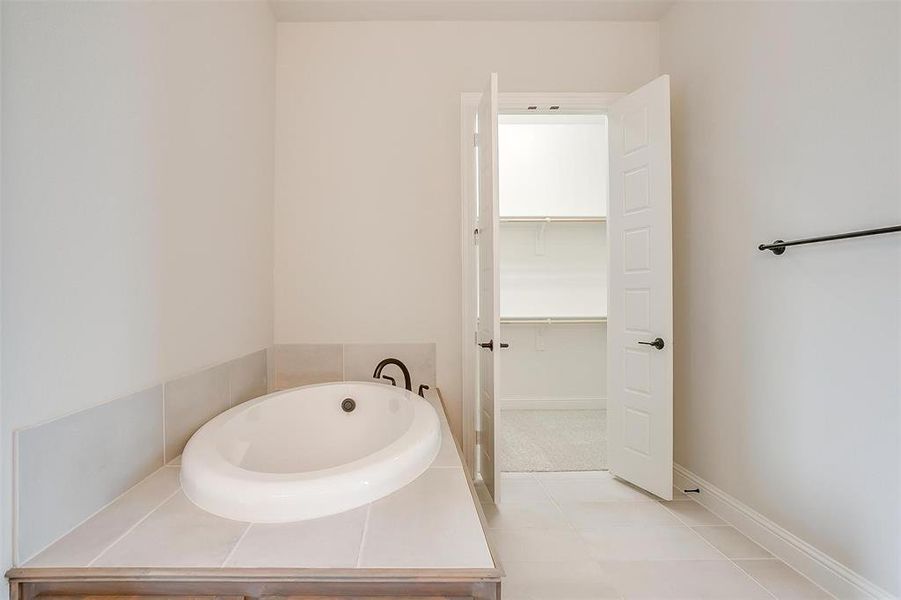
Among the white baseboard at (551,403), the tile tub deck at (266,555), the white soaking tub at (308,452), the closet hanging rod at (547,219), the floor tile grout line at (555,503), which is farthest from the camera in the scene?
the white baseboard at (551,403)

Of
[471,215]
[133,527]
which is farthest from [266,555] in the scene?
[471,215]

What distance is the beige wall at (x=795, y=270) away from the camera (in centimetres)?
144

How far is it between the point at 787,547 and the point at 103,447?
92.9 inches

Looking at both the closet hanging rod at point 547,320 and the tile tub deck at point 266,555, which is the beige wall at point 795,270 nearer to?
the tile tub deck at point 266,555

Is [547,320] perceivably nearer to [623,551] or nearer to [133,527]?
[623,551]

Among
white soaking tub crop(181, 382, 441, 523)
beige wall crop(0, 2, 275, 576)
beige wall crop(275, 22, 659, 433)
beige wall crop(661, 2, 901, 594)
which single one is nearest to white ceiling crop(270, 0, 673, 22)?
beige wall crop(275, 22, 659, 433)

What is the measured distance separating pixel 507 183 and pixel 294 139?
2208 millimetres

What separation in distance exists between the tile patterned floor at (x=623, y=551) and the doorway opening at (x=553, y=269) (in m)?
1.85

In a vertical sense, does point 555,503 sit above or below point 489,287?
below

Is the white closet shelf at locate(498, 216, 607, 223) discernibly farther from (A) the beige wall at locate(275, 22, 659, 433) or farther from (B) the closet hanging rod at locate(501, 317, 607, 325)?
(A) the beige wall at locate(275, 22, 659, 433)

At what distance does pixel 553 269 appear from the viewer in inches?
169

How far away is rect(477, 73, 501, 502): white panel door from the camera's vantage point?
216 centimetres

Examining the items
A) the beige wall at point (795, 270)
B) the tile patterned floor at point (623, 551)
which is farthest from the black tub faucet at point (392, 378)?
the beige wall at point (795, 270)

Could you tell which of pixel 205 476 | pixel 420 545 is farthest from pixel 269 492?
pixel 420 545
